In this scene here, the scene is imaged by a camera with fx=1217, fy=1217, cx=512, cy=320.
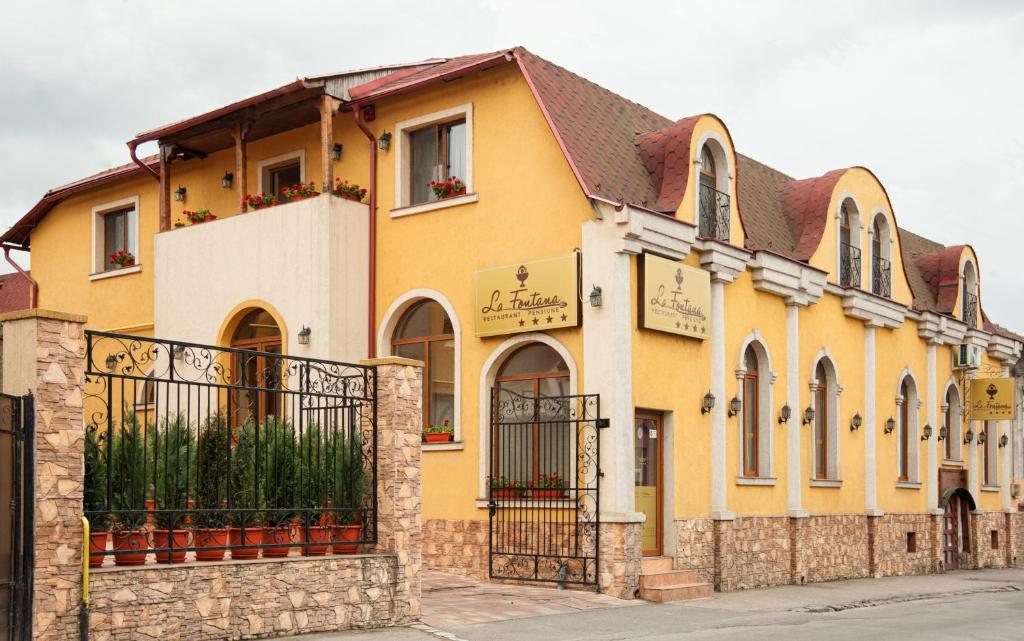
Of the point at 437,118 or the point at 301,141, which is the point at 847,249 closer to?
the point at 437,118

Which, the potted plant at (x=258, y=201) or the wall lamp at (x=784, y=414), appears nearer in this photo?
the potted plant at (x=258, y=201)

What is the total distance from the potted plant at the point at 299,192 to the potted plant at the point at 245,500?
25.9ft

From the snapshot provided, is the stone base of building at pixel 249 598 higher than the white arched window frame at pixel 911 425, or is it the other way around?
the white arched window frame at pixel 911 425

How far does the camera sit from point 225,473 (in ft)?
38.3

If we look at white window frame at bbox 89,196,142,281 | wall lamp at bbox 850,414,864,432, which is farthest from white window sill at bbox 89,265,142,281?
wall lamp at bbox 850,414,864,432

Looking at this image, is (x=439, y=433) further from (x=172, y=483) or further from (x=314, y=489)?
(x=172, y=483)

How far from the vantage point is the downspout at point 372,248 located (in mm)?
19094

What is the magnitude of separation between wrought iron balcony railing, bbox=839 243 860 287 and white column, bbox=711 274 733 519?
513cm

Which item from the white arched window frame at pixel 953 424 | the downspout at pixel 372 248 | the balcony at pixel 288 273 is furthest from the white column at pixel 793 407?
the white arched window frame at pixel 953 424

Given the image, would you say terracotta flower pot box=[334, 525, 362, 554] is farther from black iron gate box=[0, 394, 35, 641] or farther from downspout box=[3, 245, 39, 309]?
downspout box=[3, 245, 39, 309]

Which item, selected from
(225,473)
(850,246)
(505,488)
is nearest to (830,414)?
(850,246)

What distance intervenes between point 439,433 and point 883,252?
10.9 meters

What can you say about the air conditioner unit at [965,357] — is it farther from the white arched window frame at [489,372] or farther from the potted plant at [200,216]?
the potted plant at [200,216]

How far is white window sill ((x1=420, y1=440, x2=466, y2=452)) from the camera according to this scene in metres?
17.7
